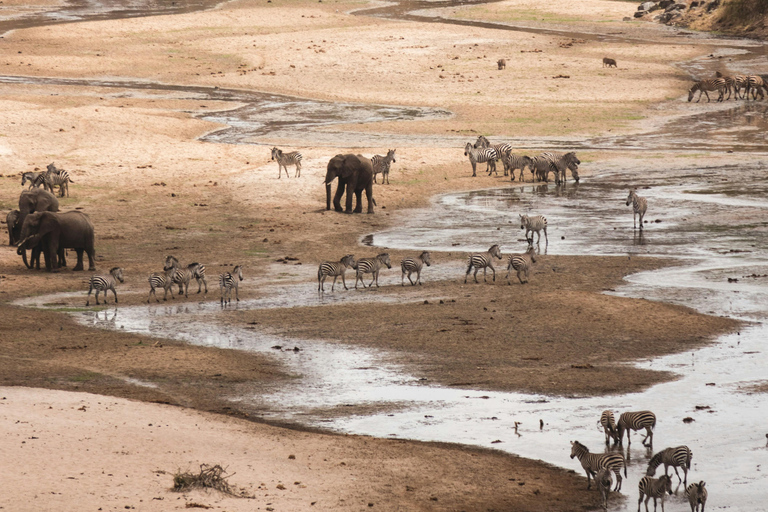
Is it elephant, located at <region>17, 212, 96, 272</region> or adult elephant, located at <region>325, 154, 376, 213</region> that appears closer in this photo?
elephant, located at <region>17, 212, 96, 272</region>

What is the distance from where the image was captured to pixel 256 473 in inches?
548

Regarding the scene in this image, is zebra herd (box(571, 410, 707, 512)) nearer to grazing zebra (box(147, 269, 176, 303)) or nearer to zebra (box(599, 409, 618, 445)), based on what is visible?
zebra (box(599, 409, 618, 445))

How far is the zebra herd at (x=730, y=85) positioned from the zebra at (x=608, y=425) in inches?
1858

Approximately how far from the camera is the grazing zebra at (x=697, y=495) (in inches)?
491

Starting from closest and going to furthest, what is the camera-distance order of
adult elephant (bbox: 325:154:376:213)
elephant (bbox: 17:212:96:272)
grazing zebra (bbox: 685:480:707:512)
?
grazing zebra (bbox: 685:480:707:512) < elephant (bbox: 17:212:96:272) < adult elephant (bbox: 325:154:376:213)

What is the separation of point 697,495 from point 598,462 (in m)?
1.37

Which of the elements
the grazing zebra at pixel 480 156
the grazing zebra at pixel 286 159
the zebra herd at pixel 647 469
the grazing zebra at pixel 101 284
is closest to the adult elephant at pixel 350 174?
the grazing zebra at pixel 286 159

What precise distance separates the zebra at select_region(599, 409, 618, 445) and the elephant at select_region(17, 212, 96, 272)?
16.3m

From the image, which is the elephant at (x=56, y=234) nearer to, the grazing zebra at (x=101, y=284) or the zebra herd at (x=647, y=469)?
the grazing zebra at (x=101, y=284)

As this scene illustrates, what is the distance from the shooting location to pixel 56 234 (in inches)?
1086

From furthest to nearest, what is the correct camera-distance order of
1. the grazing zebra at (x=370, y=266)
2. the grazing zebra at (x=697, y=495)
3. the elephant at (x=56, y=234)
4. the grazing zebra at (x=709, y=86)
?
the grazing zebra at (x=709, y=86) < the elephant at (x=56, y=234) < the grazing zebra at (x=370, y=266) < the grazing zebra at (x=697, y=495)

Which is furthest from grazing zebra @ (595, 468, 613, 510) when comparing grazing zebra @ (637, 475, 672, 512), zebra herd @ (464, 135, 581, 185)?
zebra herd @ (464, 135, 581, 185)

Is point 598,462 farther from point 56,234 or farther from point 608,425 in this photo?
point 56,234

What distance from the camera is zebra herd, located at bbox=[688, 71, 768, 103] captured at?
6053 cm
